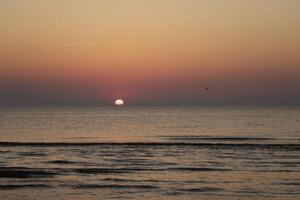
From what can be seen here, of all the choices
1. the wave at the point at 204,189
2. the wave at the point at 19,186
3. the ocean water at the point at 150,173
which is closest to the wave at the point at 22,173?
the ocean water at the point at 150,173

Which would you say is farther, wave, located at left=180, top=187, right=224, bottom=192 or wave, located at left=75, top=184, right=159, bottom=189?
wave, located at left=75, top=184, right=159, bottom=189

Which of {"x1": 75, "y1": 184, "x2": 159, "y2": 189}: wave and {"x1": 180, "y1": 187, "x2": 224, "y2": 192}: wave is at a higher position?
{"x1": 75, "y1": 184, "x2": 159, "y2": 189}: wave

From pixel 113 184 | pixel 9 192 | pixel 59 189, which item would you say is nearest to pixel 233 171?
pixel 113 184

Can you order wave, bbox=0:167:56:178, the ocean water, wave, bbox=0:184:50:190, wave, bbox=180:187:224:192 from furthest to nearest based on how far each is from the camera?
wave, bbox=0:167:56:178 < wave, bbox=0:184:50:190 < wave, bbox=180:187:224:192 < the ocean water

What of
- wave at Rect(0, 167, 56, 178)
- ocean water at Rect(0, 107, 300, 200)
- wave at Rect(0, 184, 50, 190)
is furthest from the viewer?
wave at Rect(0, 167, 56, 178)

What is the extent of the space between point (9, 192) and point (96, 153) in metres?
19.2

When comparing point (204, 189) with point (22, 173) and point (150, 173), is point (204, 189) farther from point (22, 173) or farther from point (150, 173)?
point (22, 173)

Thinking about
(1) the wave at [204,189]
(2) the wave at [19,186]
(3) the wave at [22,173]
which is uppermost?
(3) the wave at [22,173]

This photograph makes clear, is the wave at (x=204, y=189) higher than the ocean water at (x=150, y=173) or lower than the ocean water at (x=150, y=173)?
lower

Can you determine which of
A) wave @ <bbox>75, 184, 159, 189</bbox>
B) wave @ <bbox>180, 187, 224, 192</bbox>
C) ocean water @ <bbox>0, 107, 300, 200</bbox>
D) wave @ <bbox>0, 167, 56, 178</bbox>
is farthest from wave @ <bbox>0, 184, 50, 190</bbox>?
wave @ <bbox>180, 187, 224, 192</bbox>

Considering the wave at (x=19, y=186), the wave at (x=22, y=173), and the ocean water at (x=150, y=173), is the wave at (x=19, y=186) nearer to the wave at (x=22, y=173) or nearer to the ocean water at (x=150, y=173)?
the ocean water at (x=150, y=173)

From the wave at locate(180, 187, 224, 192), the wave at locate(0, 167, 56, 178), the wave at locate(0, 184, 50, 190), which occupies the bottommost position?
the wave at locate(180, 187, 224, 192)

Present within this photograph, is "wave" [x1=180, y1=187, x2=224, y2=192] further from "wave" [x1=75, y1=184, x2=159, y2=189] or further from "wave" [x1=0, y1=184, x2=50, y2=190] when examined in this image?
"wave" [x1=0, y1=184, x2=50, y2=190]

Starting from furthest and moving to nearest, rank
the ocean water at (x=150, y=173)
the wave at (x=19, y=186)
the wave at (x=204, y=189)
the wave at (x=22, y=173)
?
the wave at (x=22, y=173), the wave at (x=19, y=186), the wave at (x=204, y=189), the ocean water at (x=150, y=173)
